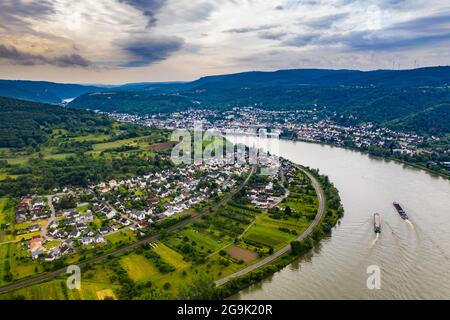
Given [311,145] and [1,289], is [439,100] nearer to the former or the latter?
[311,145]

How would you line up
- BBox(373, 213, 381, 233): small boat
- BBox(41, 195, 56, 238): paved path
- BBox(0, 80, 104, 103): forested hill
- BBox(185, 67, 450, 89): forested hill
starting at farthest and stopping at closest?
BBox(0, 80, 104, 103): forested hill < BBox(185, 67, 450, 89): forested hill < BBox(41, 195, 56, 238): paved path < BBox(373, 213, 381, 233): small boat

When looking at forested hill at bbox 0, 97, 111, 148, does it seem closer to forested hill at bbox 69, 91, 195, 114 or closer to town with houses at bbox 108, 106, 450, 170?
town with houses at bbox 108, 106, 450, 170

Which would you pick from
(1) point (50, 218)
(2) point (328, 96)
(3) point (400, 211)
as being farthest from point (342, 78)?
(1) point (50, 218)

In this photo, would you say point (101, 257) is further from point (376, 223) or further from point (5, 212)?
point (376, 223)

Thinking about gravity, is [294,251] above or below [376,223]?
below

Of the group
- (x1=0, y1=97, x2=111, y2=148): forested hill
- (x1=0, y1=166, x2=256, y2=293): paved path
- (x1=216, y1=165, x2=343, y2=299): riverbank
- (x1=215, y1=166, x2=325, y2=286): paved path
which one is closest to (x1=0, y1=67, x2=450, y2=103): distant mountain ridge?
(x1=215, y1=166, x2=325, y2=286): paved path

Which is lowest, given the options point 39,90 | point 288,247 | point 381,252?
point 288,247
